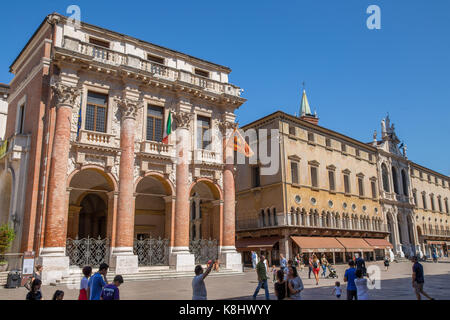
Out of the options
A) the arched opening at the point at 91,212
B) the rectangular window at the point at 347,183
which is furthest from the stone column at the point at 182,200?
the rectangular window at the point at 347,183

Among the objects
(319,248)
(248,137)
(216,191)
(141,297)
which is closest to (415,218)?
(319,248)

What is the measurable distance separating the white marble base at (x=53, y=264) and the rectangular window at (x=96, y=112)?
706 centimetres

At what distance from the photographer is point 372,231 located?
43062 millimetres

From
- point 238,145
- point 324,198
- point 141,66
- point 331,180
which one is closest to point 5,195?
point 141,66

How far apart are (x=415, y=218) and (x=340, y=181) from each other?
68.6 feet

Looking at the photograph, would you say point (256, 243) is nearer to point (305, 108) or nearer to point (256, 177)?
point (256, 177)

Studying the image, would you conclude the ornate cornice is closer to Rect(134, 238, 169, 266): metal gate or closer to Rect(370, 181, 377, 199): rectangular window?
Rect(134, 238, 169, 266): metal gate

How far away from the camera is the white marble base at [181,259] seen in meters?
21.7

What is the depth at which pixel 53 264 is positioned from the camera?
699 inches

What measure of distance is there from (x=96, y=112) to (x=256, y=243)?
20.1 metres

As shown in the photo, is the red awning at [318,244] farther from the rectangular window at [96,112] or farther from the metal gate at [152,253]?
the rectangular window at [96,112]

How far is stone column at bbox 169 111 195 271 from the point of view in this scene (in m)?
22.0

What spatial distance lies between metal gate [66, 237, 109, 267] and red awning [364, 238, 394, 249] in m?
31.0
